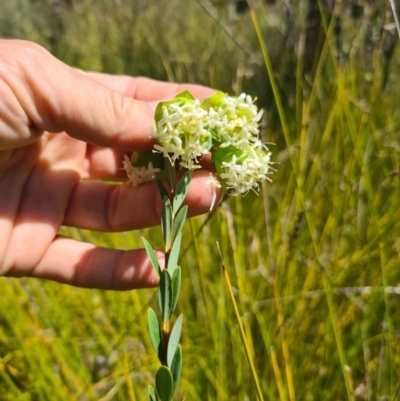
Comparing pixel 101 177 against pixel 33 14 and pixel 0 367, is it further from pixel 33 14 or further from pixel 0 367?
pixel 33 14

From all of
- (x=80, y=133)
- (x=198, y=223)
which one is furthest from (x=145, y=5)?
(x=80, y=133)

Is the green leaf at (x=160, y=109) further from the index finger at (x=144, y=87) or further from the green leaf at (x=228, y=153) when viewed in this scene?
the index finger at (x=144, y=87)

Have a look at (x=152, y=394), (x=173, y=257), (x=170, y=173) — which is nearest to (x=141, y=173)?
(x=170, y=173)

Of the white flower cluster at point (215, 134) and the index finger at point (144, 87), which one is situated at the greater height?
the white flower cluster at point (215, 134)

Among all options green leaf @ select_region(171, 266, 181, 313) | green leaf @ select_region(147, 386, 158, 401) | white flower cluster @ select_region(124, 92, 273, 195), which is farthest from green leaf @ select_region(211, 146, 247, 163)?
green leaf @ select_region(147, 386, 158, 401)

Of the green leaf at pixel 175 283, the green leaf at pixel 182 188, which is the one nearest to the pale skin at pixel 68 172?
the green leaf at pixel 182 188

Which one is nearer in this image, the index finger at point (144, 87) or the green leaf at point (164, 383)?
the green leaf at point (164, 383)
